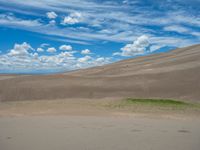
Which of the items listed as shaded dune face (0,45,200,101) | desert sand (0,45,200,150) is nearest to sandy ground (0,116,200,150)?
desert sand (0,45,200,150)

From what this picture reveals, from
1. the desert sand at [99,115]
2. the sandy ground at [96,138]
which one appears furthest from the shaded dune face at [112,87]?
the sandy ground at [96,138]

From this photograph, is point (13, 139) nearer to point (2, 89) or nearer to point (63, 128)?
point (63, 128)

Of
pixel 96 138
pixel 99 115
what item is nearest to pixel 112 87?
pixel 99 115

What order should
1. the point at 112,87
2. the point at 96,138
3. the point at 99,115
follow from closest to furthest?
the point at 96,138, the point at 99,115, the point at 112,87

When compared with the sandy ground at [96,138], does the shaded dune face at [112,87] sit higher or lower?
higher

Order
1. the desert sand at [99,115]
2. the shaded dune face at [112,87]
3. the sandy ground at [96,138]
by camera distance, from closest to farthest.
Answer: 1. the sandy ground at [96,138]
2. the desert sand at [99,115]
3. the shaded dune face at [112,87]

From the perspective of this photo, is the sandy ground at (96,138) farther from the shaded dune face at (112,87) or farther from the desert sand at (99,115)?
the shaded dune face at (112,87)

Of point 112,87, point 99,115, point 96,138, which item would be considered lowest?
point 96,138

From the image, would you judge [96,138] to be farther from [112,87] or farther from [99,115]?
[112,87]

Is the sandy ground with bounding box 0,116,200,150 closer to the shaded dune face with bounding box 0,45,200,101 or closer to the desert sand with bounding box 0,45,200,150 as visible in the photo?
the desert sand with bounding box 0,45,200,150

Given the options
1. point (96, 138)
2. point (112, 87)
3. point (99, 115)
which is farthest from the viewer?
point (112, 87)

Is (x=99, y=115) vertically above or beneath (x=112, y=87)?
A: beneath

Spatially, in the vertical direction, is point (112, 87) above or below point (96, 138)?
above

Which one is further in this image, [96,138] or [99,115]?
[99,115]
